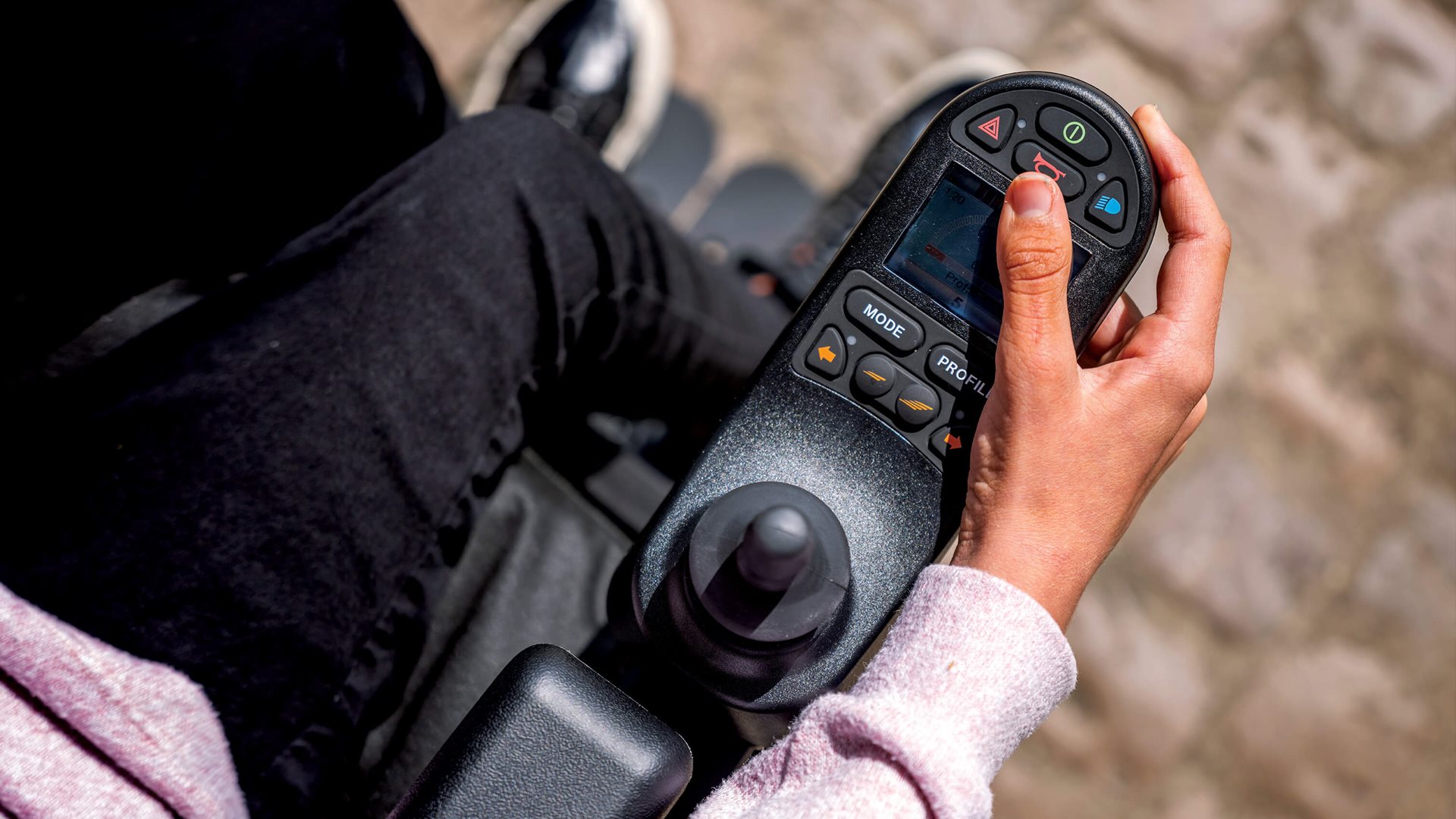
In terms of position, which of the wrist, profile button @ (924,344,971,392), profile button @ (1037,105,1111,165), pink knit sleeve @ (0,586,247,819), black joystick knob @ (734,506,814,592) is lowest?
pink knit sleeve @ (0,586,247,819)

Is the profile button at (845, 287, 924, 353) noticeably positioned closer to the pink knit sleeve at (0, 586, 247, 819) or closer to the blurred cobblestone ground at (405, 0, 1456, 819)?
the pink knit sleeve at (0, 586, 247, 819)

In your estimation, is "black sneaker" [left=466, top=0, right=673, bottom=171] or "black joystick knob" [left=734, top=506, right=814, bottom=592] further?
"black sneaker" [left=466, top=0, right=673, bottom=171]

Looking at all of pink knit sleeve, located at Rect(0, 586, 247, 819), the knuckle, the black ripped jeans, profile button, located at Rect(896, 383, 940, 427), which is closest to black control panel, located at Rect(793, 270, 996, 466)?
profile button, located at Rect(896, 383, 940, 427)

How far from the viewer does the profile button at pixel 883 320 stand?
507mm

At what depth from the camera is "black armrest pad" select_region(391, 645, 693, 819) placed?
383 millimetres

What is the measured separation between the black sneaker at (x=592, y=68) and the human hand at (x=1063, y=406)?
2.45 ft

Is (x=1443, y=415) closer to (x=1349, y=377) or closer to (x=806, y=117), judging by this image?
(x=1349, y=377)

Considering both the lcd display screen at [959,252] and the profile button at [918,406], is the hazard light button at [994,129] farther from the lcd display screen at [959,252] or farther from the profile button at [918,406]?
the profile button at [918,406]

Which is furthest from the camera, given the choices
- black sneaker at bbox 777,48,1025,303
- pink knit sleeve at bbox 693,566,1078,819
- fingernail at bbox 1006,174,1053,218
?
black sneaker at bbox 777,48,1025,303

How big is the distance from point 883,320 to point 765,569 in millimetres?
181

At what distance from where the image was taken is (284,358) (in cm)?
54

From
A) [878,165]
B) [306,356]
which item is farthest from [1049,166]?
[878,165]

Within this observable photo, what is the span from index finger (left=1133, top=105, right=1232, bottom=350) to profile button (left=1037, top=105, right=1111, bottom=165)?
3 cm

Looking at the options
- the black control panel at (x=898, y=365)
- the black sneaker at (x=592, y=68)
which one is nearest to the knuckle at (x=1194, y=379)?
the black control panel at (x=898, y=365)
